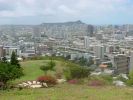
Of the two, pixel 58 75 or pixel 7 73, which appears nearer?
pixel 7 73

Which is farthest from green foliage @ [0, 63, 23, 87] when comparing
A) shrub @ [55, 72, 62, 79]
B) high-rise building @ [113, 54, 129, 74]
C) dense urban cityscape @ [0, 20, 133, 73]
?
dense urban cityscape @ [0, 20, 133, 73]

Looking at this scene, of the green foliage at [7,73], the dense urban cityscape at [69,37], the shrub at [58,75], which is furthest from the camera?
the dense urban cityscape at [69,37]

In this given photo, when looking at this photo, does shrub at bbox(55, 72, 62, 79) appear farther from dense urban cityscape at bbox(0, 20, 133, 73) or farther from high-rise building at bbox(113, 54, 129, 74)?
dense urban cityscape at bbox(0, 20, 133, 73)

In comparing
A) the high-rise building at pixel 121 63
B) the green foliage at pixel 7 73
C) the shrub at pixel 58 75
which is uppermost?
the green foliage at pixel 7 73

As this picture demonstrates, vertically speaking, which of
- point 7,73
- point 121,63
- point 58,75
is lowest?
point 121,63

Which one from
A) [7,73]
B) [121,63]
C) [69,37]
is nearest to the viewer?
[7,73]

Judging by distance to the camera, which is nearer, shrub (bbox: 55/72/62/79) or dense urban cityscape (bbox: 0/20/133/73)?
shrub (bbox: 55/72/62/79)

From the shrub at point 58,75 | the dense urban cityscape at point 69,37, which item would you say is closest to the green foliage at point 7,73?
the shrub at point 58,75

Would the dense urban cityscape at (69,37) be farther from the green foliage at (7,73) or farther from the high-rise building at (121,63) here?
the green foliage at (7,73)

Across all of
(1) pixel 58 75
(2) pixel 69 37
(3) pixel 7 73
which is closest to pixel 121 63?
(1) pixel 58 75

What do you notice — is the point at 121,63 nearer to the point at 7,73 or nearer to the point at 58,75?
the point at 58,75

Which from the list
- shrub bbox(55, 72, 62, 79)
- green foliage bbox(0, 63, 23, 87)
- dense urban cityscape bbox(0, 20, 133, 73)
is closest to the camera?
green foliage bbox(0, 63, 23, 87)

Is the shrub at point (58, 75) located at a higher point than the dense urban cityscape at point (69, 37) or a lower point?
Answer: higher

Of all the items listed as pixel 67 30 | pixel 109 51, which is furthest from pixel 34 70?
pixel 67 30
